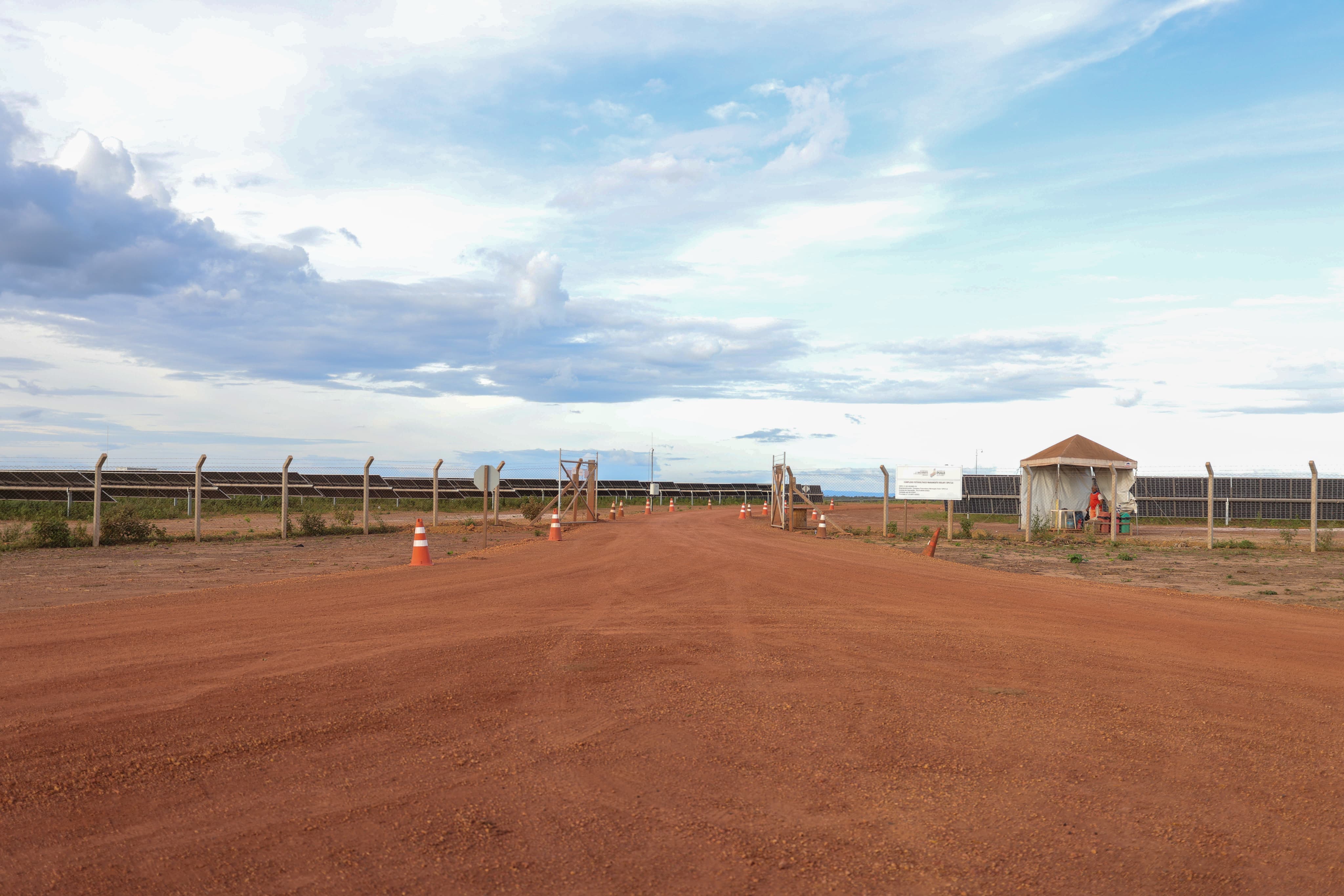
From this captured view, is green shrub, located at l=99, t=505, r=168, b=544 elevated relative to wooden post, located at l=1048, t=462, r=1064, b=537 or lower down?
lower down

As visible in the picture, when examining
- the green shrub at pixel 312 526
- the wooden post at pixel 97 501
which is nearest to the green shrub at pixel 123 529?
the wooden post at pixel 97 501

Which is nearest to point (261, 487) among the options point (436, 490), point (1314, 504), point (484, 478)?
point (436, 490)

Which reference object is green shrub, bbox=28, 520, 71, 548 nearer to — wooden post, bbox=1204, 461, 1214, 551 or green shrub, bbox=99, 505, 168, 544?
green shrub, bbox=99, 505, 168, 544

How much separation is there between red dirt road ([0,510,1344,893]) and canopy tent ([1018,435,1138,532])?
23.0m

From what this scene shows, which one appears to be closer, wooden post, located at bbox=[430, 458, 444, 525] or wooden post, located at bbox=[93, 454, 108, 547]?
wooden post, located at bbox=[93, 454, 108, 547]

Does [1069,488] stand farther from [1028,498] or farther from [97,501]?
[97,501]

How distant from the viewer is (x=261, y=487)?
53688 mm

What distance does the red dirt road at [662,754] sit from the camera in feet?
12.4

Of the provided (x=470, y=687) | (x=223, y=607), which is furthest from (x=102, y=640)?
(x=470, y=687)

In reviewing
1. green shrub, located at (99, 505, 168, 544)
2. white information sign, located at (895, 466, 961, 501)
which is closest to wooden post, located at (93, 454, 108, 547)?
green shrub, located at (99, 505, 168, 544)

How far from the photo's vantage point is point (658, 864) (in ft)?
12.3

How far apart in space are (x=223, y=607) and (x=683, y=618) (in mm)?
5672

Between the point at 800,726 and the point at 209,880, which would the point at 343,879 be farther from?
the point at 800,726

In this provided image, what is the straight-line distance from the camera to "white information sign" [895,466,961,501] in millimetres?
26562
